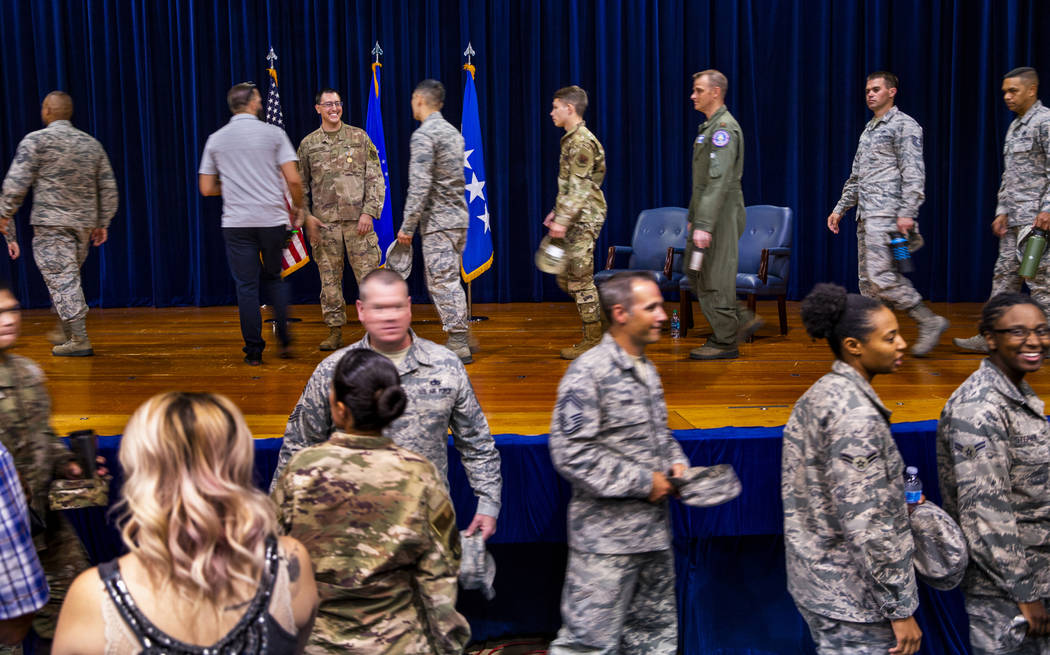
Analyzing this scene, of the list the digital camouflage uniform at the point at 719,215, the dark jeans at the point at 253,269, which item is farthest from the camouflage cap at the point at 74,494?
the digital camouflage uniform at the point at 719,215

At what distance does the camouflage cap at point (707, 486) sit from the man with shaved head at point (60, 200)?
4263 millimetres

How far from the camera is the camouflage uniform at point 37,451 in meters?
2.35

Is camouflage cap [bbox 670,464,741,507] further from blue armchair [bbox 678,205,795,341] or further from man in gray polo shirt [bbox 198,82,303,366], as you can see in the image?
blue armchair [bbox 678,205,795,341]

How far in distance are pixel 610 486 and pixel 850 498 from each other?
1.87ft

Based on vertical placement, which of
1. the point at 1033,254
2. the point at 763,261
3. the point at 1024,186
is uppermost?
the point at 1024,186

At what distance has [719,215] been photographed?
5.14m

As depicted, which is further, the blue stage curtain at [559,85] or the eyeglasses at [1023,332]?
the blue stage curtain at [559,85]

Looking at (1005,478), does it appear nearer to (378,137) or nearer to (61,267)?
(61,267)

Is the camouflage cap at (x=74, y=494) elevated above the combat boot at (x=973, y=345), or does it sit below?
above

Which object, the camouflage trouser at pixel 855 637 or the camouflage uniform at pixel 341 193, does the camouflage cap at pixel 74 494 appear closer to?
the camouflage trouser at pixel 855 637

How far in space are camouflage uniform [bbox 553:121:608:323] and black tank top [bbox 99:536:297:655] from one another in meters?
3.89

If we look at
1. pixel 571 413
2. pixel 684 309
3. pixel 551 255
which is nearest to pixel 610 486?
pixel 571 413

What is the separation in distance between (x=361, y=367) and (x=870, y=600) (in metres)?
1.37

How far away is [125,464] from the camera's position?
137 cm
